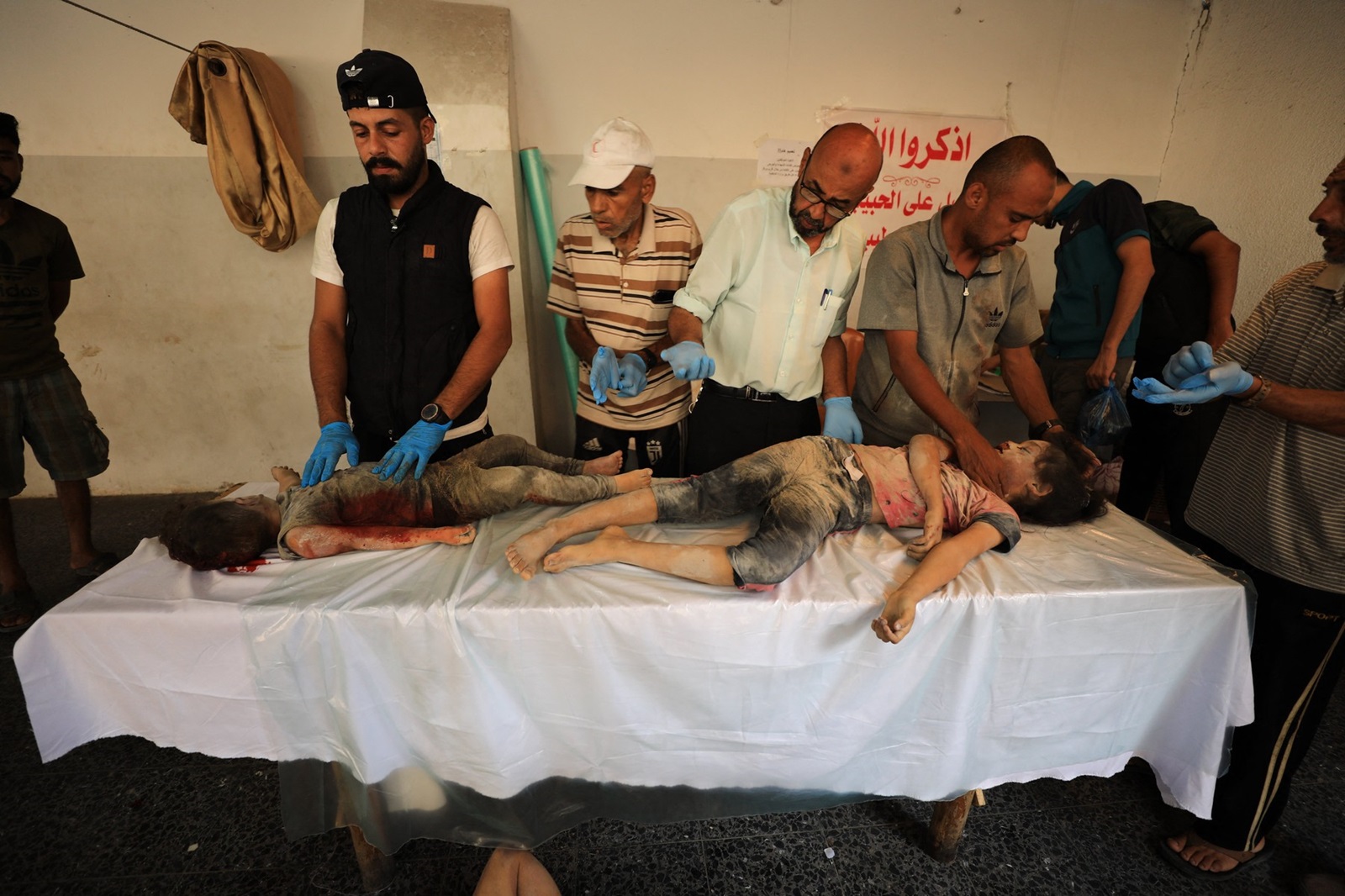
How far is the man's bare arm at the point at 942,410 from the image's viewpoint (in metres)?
1.91

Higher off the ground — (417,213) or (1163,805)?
(417,213)

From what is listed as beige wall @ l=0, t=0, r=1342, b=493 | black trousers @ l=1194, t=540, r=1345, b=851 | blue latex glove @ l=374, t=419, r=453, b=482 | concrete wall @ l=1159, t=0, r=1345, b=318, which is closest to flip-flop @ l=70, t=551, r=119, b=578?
beige wall @ l=0, t=0, r=1342, b=493

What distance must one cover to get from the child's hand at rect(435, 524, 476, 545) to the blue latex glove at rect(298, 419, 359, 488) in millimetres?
402

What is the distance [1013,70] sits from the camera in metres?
3.66

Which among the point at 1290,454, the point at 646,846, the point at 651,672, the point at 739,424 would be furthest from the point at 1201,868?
the point at 739,424

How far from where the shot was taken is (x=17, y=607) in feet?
8.94

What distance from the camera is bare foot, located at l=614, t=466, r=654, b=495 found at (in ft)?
6.51

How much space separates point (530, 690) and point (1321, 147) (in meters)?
4.11

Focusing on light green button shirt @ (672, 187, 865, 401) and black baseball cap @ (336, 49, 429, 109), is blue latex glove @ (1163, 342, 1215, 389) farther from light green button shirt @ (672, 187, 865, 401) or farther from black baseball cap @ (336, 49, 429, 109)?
black baseball cap @ (336, 49, 429, 109)

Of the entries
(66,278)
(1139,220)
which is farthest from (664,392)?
(66,278)

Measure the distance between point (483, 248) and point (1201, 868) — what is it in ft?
9.26

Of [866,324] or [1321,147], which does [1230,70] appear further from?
[866,324]

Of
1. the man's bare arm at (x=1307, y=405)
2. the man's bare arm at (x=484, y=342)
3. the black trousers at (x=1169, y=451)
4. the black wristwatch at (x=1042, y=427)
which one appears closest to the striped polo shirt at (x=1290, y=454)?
the man's bare arm at (x=1307, y=405)

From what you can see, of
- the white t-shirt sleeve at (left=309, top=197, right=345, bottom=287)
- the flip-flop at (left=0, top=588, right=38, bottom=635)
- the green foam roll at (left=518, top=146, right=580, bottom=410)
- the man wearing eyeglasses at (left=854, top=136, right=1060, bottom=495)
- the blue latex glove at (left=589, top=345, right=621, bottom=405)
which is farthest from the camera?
the green foam roll at (left=518, top=146, right=580, bottom=410)
